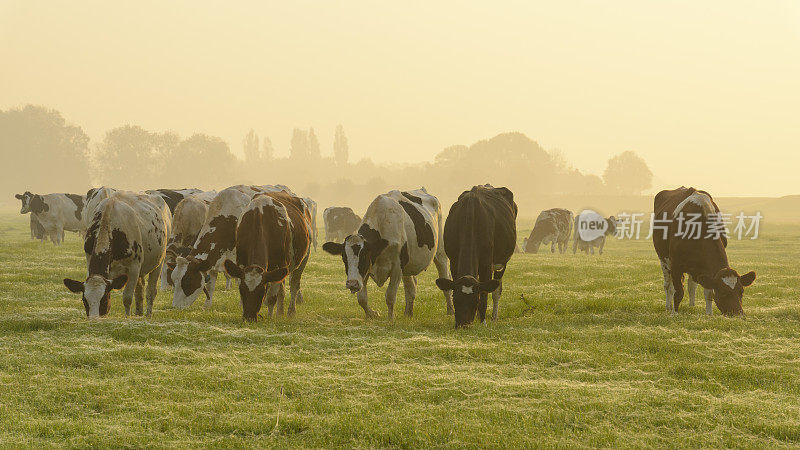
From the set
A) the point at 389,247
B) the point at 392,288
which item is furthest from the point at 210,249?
the point at 392,288

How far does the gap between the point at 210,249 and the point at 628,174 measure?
151 m

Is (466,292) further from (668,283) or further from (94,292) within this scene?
(94,292)

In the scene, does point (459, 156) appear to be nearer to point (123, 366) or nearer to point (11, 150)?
point (11, 150)

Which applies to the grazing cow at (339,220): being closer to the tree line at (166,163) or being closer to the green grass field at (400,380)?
the green grass field at (400,380)

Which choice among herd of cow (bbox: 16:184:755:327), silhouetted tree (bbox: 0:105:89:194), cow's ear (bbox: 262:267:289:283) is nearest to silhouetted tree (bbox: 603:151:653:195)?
silhouetted tree (bbox: 0:105:89:194)

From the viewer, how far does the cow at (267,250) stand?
12133 millimetres

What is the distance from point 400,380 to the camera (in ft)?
26.9

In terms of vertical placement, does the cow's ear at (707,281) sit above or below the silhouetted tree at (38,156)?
below

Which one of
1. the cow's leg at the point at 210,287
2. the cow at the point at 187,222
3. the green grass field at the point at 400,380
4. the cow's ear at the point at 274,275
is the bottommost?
the green grass field at the point at 400,380

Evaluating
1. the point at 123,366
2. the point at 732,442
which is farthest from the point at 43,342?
the point at 732,442

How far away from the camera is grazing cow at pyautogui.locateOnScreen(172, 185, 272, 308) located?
13703 mm

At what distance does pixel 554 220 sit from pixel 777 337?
1193 inches

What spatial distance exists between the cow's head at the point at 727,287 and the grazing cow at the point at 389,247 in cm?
587

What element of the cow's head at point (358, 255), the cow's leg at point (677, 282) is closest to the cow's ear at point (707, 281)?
the cow's leg at point (677, 282)
